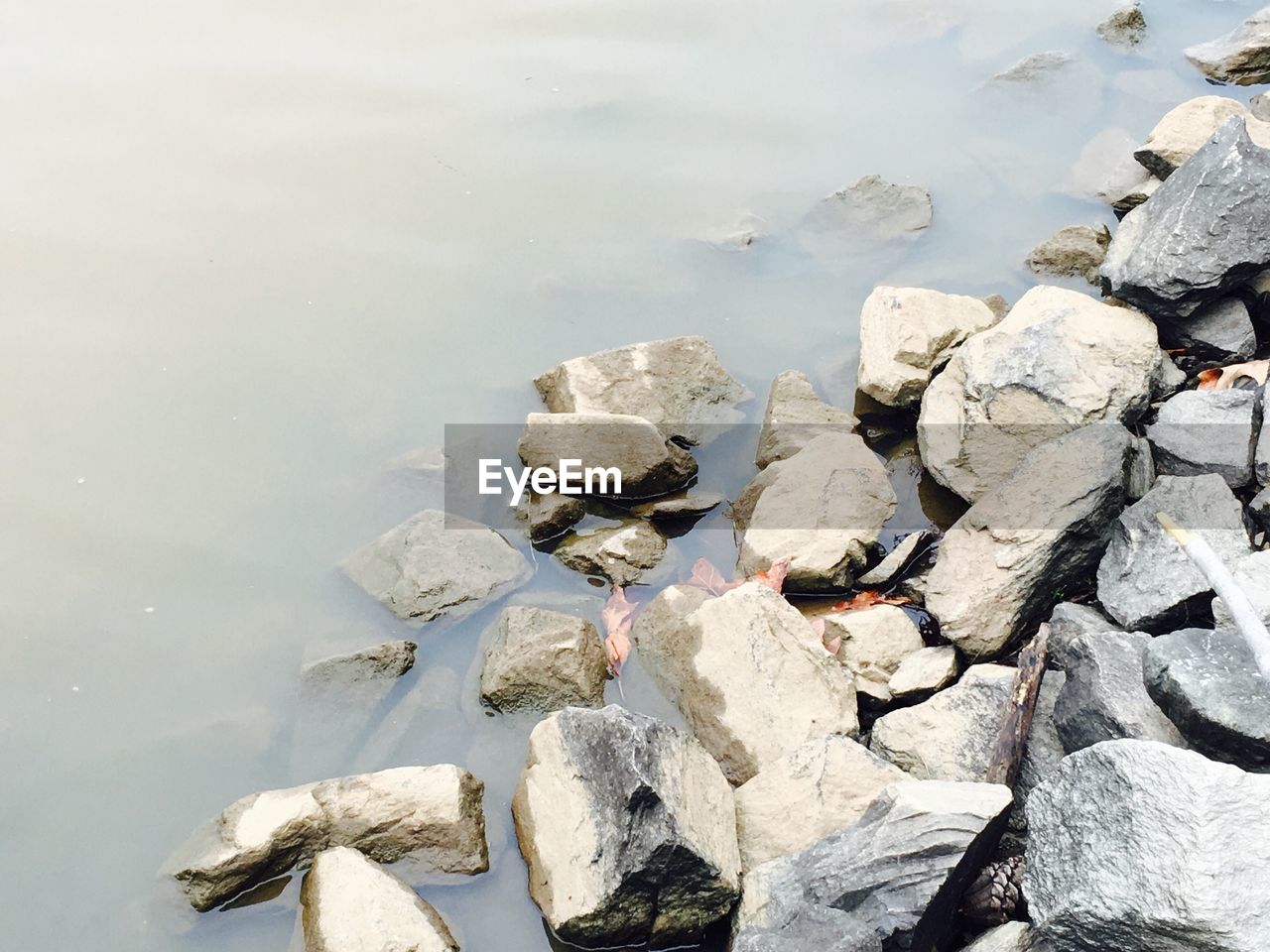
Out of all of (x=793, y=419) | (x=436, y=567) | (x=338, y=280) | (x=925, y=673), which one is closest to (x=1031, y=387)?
(x=793, y=419)

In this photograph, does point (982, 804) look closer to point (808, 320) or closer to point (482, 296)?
point (808, 320)

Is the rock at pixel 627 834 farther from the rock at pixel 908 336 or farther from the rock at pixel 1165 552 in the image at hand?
the rock at pixel 908 336

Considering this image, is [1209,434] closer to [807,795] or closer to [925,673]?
[925,673]

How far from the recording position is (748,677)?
3.55 m

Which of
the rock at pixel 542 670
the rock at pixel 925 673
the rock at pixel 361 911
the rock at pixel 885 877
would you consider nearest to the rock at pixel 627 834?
the rock at pixel 885 877

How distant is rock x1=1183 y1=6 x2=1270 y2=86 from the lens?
21.2 feet

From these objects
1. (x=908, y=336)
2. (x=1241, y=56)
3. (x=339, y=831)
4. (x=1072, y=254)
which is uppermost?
(x=1241, y=56)

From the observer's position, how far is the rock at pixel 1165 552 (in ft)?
11.1

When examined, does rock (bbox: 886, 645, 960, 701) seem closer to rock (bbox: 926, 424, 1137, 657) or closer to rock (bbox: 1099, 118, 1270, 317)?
rock (bbox: 926, 424, 1137, 657)

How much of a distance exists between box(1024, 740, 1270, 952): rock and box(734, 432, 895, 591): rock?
4.64 feet

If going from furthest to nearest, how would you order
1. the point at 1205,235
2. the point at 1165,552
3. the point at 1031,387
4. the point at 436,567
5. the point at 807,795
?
the point at 1205,235 → the point at 1031,387 → the point at 436,567 → the point at 1165,552 → the point at 807,795

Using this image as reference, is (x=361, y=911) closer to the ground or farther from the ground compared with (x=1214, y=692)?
closer to the ground

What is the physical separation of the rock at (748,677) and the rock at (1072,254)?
2.70 meters

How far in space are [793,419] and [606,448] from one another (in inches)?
32.6
